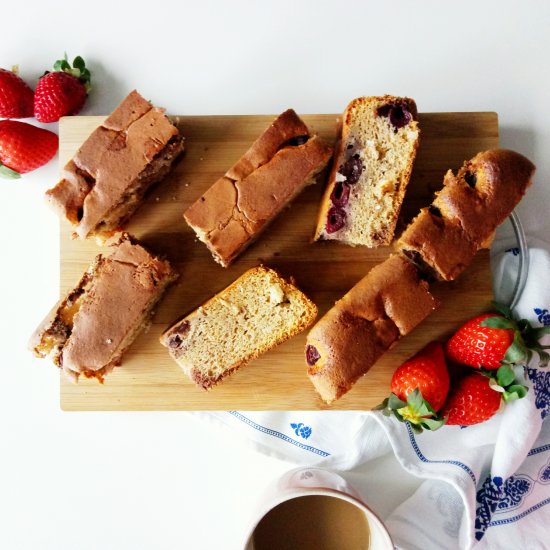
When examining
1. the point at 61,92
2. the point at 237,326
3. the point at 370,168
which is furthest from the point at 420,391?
the point at 61,92

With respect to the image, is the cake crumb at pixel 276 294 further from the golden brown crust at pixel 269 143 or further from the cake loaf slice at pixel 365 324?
the golden brown crust at pixel 269 143

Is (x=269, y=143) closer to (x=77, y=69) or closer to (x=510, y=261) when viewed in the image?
(x=77, y=69)

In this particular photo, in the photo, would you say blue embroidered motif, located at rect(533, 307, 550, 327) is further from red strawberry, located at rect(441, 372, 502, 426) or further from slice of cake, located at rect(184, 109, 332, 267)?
slice of cake, located at rect(184, 109, 332, 267)

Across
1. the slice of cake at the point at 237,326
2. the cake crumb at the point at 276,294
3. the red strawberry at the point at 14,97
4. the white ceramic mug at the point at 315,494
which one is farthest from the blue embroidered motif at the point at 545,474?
the red strawberry at the point at 14,97

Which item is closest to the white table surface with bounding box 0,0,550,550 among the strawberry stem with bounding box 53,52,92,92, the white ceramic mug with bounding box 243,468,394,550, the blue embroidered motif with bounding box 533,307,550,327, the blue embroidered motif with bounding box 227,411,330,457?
the strawberry stem with bounding box 53,52,92,92

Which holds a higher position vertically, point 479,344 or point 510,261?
point 510,261

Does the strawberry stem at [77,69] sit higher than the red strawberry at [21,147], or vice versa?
the strawberry stem at [77,69]
